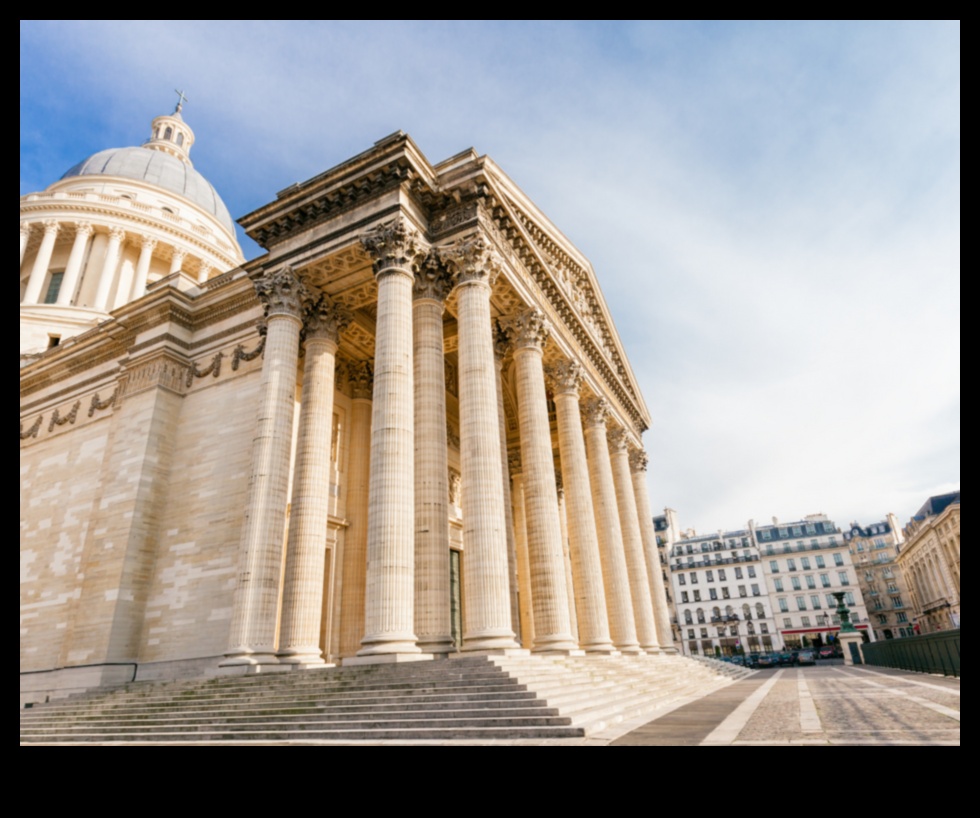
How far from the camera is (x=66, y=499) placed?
24234 millimetres

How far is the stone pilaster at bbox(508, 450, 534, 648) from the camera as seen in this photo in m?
26.6

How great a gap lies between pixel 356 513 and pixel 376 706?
36.2ft

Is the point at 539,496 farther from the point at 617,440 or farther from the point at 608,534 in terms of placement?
the point at 617,440

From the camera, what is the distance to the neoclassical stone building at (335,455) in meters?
15.0

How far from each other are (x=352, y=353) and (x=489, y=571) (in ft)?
40.2

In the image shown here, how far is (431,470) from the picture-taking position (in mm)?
15555

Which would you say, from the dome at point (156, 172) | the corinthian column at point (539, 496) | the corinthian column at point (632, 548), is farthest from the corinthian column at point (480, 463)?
the dome at point (156, 172)

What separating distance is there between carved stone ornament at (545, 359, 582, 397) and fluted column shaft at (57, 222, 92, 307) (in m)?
A: 33.4

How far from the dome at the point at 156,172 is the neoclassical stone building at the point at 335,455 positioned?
27.9 metres

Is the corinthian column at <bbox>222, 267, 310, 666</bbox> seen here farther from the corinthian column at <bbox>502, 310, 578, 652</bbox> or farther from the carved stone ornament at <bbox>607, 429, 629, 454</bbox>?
the carved stone ornament at <bbox>607, 429, 629, 454</bbox>

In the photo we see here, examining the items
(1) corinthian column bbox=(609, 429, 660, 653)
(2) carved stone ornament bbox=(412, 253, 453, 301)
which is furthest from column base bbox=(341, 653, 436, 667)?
(1) corinthian column bbox=(609, 429, 660, 653)

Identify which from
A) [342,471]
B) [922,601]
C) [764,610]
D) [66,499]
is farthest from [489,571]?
[922,601]

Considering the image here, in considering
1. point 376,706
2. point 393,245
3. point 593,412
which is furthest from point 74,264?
point 376,706
